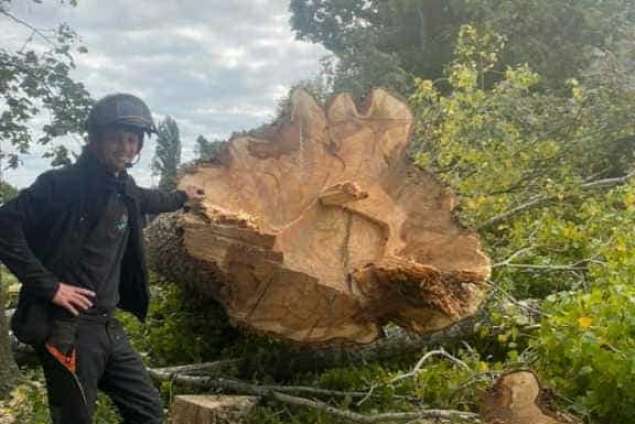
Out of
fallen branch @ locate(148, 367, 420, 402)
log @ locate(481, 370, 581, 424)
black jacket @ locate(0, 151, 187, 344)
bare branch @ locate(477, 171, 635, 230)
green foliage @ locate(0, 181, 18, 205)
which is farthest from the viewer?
green foliage @ locate(0, 181, 18, 205)

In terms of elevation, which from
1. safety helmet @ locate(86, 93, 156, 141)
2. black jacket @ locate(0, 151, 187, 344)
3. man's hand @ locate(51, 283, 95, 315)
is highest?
safety helmet @ locate(86, 93, 156, 141)

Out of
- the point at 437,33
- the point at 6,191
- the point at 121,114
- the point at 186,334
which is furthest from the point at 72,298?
the point at 437,33

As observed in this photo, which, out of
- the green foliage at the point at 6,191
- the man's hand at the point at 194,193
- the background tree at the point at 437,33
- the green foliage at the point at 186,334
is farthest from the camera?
the background tree at the point at 437,33

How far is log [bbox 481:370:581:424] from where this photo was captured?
3.19 meters

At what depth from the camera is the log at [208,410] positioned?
3387mm

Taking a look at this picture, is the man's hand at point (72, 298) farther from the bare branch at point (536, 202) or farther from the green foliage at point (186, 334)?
the bare branch at point (536, 202)

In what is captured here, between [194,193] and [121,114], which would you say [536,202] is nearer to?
[194,193]

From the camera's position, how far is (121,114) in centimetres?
302

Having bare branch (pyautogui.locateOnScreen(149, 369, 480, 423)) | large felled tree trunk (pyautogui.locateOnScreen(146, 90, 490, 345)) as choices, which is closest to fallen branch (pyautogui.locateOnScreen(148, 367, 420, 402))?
bare branch (pyautogui.locateOnScreen(149, 369, 480, 423))

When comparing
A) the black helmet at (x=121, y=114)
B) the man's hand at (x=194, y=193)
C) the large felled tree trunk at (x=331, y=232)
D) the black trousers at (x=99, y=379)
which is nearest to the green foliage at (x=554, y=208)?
the large felled tree trunk at (x=331, y=232)

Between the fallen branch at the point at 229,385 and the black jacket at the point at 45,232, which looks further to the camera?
the fallen branch at the point at 229,385

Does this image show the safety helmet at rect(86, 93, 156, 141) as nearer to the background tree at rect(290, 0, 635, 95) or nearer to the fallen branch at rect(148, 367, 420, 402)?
the fallen branch at rect(148, 367, 420, 402)

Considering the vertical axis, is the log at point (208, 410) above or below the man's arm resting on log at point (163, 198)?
below

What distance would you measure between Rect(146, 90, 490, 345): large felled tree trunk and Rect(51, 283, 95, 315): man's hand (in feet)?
1.69
